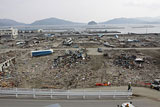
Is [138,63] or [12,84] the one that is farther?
[138,63]

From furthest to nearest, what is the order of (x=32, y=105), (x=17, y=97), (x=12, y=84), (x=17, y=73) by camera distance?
1. (x=17, y=73)
2. (x=12, y=84)
3. (x=17, y=97)
4. (x=32, y=105)

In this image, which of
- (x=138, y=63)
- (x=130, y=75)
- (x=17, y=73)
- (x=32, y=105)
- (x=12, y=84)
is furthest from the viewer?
(x=138, y=63)

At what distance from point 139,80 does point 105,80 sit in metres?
3.58

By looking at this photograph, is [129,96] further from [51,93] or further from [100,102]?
[51,93]

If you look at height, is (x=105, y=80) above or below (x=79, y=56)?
below

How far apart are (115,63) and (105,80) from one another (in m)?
5.86

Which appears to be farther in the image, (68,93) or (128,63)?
(128,63)

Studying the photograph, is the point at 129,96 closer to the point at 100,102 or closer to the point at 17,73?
the point at 100,102

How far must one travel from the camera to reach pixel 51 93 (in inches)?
330

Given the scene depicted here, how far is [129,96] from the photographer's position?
28.1 ft

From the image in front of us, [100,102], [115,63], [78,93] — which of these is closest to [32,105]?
[78,93]

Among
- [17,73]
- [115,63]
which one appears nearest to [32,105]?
[17,73]

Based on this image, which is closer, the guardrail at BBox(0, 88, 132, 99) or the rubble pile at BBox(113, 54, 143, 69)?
the guardrail at BBox(0, 88, 132, 99)

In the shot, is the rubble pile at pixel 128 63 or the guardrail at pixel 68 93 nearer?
the guardrail at pixel 68 93
